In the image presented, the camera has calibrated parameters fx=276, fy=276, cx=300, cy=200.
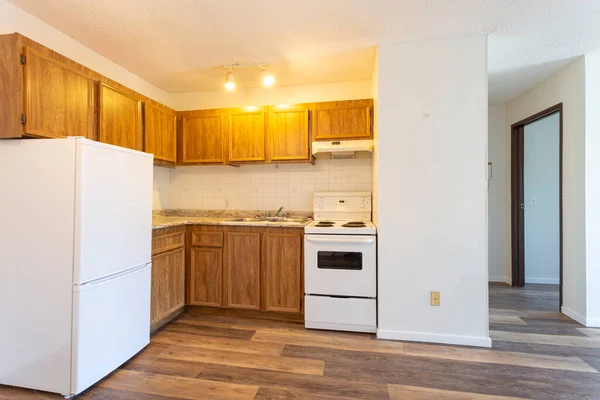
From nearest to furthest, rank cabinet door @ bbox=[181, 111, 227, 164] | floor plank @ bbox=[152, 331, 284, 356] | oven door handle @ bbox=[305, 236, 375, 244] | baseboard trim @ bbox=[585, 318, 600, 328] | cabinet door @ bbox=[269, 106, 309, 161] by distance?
1. floor plank @ bbox=[152, 331, 284, 356]
2. oven door handle @ bbox=[305, 236, 375, 244]
3. baseboard trim @ bbox=[585, 318, 600, 328]
4. cabinet door @ bbox=[269, 106, 309, 161]
5. cabinet door @ bbox=[181, 111, 227, 164]

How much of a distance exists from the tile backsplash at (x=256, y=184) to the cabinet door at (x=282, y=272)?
0.72m

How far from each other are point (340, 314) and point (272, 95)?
2.52 m

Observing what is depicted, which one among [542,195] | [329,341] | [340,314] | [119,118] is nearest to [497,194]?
[542,195]

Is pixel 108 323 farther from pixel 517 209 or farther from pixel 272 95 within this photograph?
pixel 517 209

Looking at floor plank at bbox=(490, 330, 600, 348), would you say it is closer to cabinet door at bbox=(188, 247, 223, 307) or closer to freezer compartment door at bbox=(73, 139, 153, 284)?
cabinet door at bbox=(188, 247, 223, 307)

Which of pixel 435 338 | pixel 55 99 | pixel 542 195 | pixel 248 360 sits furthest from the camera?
pixel 542 195

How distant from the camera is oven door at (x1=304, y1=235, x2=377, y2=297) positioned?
2.38 m

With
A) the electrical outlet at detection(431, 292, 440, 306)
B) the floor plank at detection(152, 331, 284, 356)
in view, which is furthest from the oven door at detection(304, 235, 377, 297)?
the floor plank at detection(152, 331, 284, 356)

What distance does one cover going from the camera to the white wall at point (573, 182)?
2.60 meters

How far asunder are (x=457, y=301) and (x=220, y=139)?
2.80 meters

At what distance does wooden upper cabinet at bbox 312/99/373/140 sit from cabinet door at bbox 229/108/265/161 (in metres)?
0.60

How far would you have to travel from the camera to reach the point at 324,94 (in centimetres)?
321

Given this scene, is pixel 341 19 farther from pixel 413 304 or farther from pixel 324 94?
pixel 413 304

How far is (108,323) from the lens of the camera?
1792 millimetres
